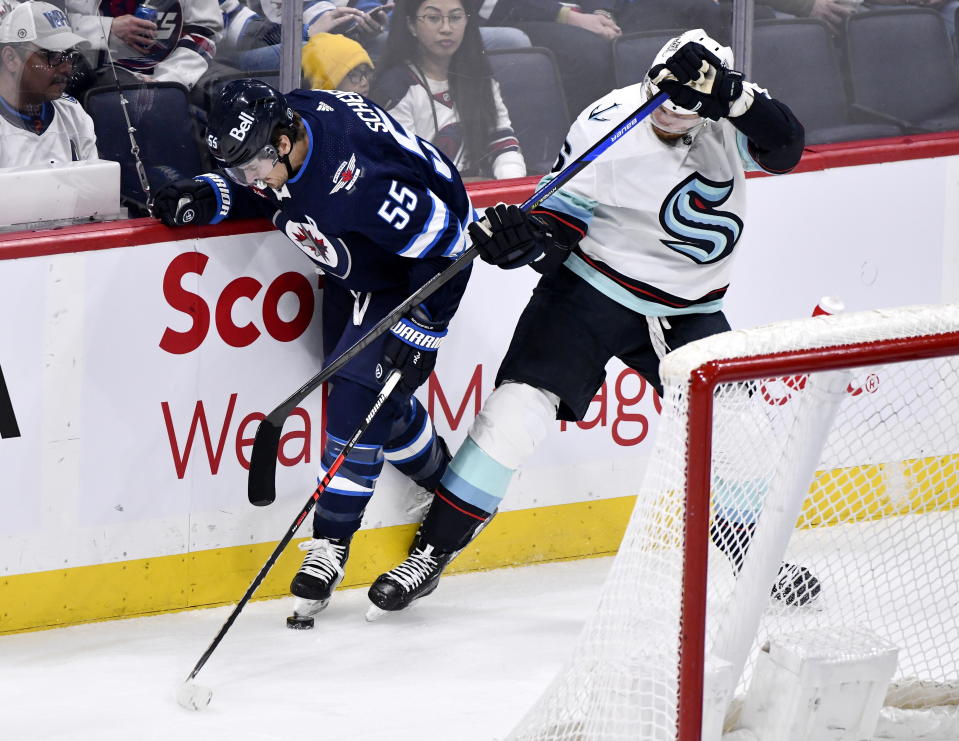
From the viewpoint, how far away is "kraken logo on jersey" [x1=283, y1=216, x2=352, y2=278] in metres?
3.13

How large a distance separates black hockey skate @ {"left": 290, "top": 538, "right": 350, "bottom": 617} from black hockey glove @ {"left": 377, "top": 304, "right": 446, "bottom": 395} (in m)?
0.44

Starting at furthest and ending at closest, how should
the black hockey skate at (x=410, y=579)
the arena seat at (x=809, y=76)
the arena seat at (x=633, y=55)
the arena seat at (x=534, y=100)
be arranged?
the arena seat at (x=809, y=76)
the arena seat at (x=633, y=55)
the arena seat at (x=534, y=100)
the black hockey skate at (x=410, y=579)

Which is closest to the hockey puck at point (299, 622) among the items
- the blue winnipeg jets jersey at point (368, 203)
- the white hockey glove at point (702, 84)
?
the blue winnipeg jets jersey at point (368, 203)

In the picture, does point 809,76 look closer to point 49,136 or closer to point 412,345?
point 412,345

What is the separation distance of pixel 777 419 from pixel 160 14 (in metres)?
1.64

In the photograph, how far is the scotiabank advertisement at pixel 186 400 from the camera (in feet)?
10.3

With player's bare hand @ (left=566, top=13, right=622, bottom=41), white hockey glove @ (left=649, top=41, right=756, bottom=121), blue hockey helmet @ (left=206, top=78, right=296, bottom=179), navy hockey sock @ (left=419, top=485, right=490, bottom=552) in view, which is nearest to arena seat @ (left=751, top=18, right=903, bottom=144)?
player's bare hand @ (left=566, top=13, right=622, bottom=41)

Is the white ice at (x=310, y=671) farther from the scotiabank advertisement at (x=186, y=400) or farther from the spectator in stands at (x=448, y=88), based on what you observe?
the spectator in stands at (x=448, y=88)

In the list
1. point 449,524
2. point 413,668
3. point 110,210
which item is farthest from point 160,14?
point 413,668

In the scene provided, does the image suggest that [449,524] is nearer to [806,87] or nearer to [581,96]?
[581,96]

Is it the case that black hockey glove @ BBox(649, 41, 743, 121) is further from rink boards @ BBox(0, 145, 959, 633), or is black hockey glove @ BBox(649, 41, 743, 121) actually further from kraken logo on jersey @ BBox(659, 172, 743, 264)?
rink boards @ BBox(0, 145, 959, 633)

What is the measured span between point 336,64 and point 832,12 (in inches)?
57.9

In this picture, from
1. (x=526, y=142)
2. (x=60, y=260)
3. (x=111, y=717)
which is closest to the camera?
(x=111, y=717)

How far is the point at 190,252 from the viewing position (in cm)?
325
